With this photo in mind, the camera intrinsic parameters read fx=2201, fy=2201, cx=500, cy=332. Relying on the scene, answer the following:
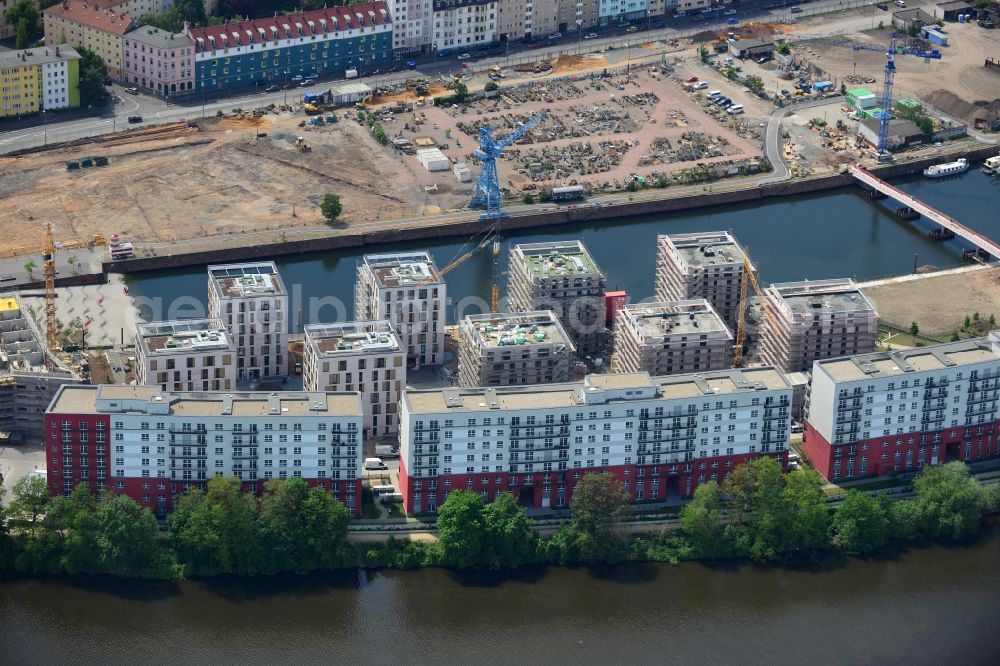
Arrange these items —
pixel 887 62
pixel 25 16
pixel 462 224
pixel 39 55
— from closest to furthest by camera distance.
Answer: pixel 462 224
pixel 39 55
pixel 887 62
pixel 25 16

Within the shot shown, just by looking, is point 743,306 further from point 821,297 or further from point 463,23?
point 463,23

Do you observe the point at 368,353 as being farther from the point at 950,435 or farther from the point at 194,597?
the point at 950,435

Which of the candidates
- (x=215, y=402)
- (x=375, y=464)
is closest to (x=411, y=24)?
(x=375, y=464)

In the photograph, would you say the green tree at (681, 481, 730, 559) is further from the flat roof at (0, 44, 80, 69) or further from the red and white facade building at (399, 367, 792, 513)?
the flat roof at (0, 44, 80, 69)

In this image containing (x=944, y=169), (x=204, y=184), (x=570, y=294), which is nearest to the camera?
(x=570, y=294)

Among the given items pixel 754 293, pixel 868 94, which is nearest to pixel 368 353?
pixel 754 293

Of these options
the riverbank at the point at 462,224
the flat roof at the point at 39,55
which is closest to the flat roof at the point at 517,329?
the riverbank at the point at 462,224

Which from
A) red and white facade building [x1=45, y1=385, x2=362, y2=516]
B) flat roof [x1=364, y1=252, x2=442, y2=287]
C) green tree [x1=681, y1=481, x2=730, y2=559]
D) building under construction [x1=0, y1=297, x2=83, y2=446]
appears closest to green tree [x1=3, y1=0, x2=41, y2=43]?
flat roof [x1=364, y1=252, x2=442, y2=287]
